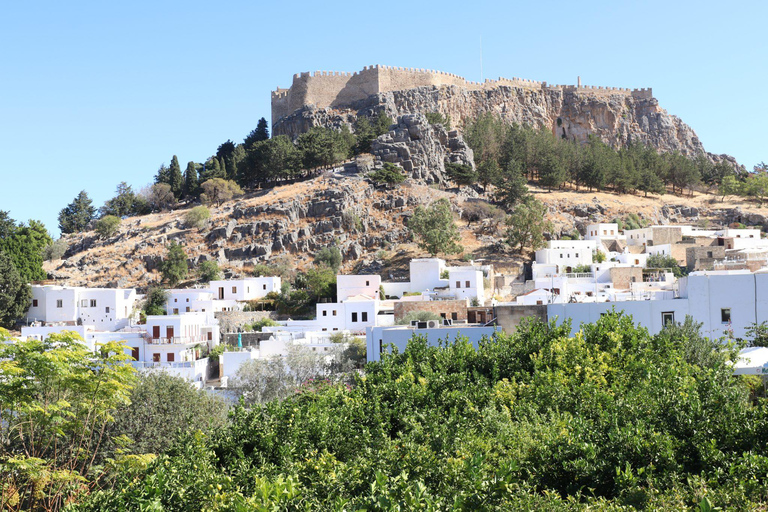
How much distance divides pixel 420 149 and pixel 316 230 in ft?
40.9

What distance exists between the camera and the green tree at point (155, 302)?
43.2 m

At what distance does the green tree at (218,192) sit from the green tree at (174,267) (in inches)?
481

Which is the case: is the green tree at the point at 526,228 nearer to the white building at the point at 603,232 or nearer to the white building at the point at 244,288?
the white building at the point at 603,232

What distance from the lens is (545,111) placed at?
77312mm

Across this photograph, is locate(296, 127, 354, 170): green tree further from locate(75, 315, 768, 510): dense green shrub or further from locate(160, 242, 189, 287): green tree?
locate(75, 315, 768, 510): dense green shrub

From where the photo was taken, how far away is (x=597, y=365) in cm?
1182

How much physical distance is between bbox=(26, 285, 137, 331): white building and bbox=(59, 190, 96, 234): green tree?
2622 cm

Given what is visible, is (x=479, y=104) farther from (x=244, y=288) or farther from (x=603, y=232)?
(x=244, y=288)

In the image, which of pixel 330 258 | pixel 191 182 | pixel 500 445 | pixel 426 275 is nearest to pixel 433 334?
pixel 500 445

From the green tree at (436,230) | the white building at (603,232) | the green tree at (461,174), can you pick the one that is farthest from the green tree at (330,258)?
the white building at (603,232)

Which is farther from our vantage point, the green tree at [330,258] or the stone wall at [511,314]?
the green tree at [330,258]

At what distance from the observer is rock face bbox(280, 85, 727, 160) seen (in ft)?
223

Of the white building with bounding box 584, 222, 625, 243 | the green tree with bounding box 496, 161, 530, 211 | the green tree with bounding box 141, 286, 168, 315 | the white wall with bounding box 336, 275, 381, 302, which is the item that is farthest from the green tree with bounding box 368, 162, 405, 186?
the green tree with bounding box 141, 286, 168, 315

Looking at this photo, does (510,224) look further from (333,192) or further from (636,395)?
(636,395)
